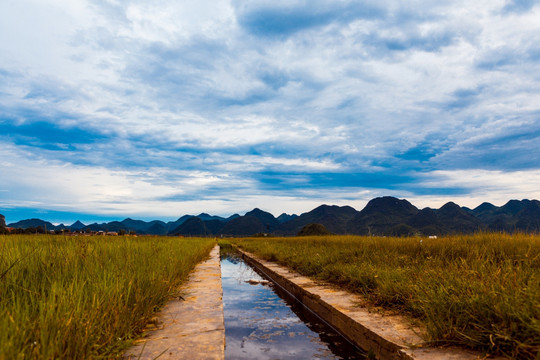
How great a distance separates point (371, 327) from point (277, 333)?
4.21 feet

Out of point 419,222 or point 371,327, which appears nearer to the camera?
point 371,327

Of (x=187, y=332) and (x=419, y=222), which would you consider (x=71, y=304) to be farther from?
(x=419, y=222)

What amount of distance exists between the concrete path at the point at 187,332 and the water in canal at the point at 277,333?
0.36 metres

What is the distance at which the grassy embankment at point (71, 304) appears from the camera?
5.68 feet

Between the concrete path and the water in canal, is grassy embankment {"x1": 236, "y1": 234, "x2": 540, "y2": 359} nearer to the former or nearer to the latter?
the water in canal

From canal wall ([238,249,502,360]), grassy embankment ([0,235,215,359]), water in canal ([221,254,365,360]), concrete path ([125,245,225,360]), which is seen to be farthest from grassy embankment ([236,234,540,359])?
grassy embankment ([0,235,215,359])

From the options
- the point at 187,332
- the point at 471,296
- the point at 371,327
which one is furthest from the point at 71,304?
the point at 471,296

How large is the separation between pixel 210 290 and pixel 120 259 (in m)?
1.47

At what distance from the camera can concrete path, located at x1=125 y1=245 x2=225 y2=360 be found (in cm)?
235

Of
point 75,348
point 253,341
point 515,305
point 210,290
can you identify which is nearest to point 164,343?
point 75,348

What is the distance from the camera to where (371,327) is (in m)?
3.01

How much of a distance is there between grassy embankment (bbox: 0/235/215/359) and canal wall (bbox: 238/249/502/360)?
7.03ft

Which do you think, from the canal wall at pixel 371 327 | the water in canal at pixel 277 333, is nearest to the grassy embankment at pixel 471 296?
the canal wall at pixel 371 327

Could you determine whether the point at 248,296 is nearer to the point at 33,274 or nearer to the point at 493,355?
the point at 33,274
